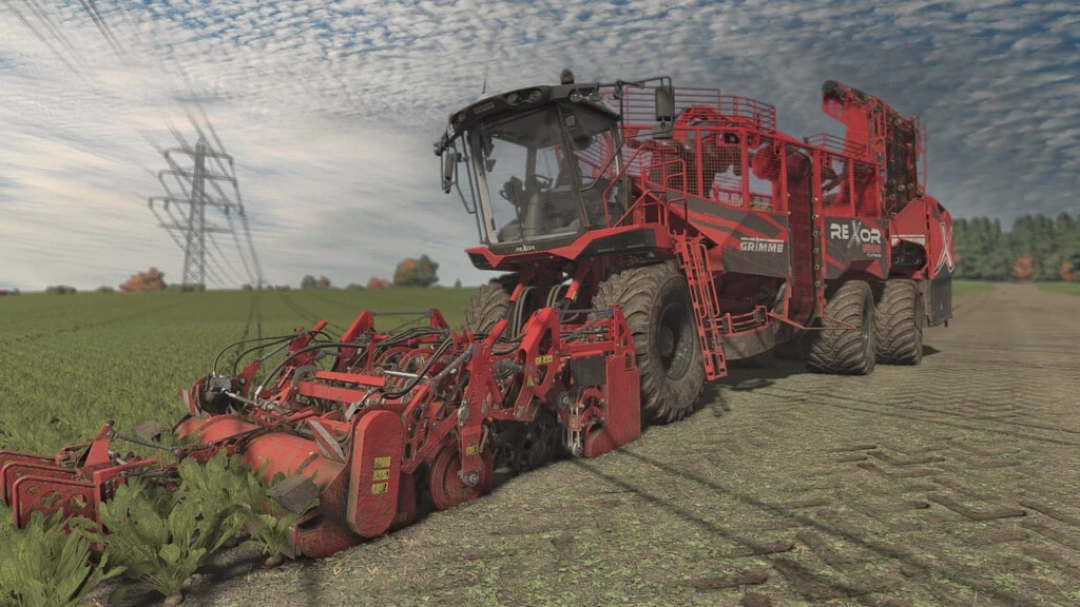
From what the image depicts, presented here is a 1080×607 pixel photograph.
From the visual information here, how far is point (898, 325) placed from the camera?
31.4 ft

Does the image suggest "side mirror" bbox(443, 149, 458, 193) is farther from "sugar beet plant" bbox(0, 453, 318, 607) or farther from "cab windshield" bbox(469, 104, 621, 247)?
"sugar beet plant" bbox(0, 453, 318, 607)

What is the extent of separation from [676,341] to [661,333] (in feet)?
1.13

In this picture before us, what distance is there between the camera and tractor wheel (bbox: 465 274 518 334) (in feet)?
22.7

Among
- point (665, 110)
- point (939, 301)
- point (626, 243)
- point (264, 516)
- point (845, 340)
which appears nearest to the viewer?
point (264, 516)

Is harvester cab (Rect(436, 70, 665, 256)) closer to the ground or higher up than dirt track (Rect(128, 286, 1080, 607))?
higher up

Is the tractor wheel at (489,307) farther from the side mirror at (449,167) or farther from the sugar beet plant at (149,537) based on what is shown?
the sugar beet plant at (149,537)

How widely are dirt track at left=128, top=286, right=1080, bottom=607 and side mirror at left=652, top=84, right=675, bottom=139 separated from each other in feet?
8.43

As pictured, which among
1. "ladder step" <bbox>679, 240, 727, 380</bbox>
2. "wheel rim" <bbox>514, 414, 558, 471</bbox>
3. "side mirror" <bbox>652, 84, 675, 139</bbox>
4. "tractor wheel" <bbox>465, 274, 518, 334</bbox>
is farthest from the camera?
"tractor wheel" <bbox>465, 274, 518, 334</bbox>

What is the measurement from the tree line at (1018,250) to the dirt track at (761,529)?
129 meters

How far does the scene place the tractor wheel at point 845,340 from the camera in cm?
848

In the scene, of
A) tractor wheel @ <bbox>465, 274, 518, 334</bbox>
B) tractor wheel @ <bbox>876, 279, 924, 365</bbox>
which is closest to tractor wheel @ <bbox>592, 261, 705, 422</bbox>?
tractor wheel @ <bbox>465, 274, 518, 334</bbox>

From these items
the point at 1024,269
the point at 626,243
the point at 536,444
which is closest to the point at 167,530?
the point at 536,444

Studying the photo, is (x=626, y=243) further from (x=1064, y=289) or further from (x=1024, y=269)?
(x=1024, y=269)

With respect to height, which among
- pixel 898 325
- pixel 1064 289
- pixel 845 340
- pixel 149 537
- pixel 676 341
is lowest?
pixel 1064 289
